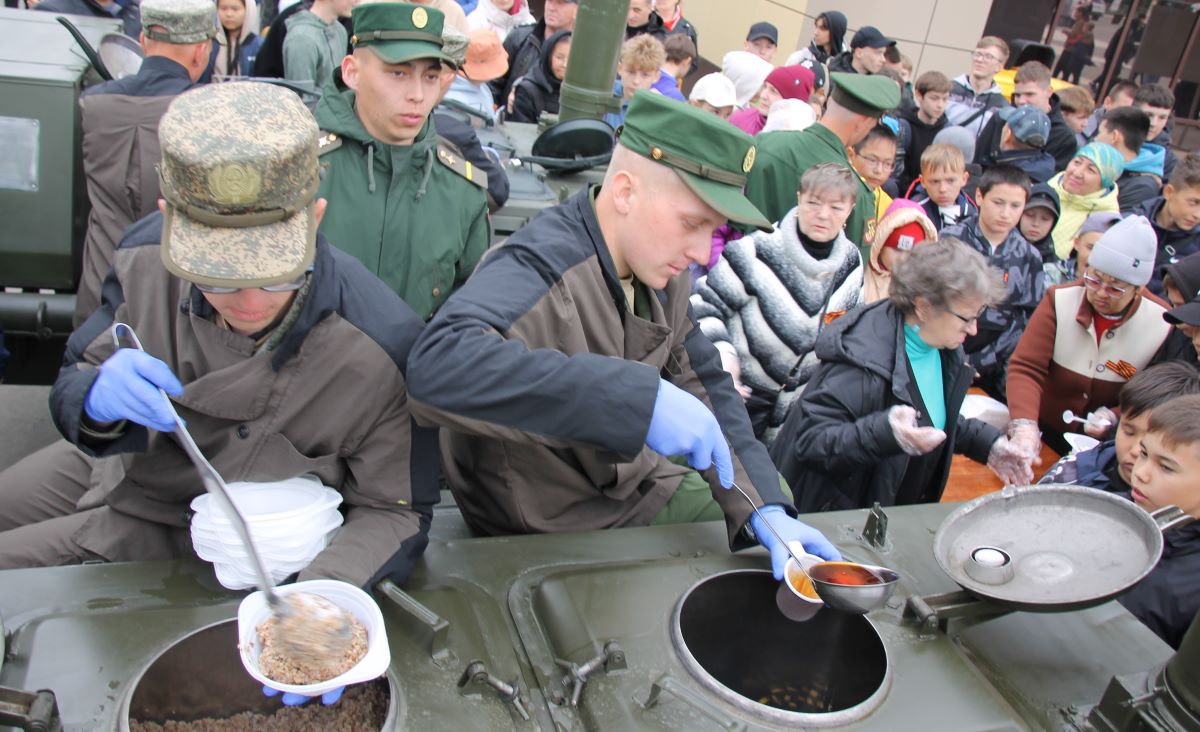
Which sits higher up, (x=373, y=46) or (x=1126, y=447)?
(x=373, y=46)

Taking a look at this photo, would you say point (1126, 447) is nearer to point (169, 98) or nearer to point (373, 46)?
point (373, 46)

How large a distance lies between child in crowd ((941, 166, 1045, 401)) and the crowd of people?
0.7 inches

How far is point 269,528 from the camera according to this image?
1648 mm

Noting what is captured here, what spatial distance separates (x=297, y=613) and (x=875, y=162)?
163 inches

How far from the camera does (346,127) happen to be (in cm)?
289

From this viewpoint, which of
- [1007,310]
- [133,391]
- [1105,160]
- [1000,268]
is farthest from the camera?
[1105,160]

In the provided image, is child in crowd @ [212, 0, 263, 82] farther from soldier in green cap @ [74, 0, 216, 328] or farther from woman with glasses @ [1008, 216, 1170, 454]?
woman with glasses @ [1008, 216, 1170, 454]

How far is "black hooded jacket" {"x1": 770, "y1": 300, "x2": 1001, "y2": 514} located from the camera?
9.47 ft

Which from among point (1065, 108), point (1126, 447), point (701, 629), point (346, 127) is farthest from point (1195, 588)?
point (1065, 108)

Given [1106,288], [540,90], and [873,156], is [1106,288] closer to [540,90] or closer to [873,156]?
[873,156]

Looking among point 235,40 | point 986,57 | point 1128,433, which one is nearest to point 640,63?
point 235,40

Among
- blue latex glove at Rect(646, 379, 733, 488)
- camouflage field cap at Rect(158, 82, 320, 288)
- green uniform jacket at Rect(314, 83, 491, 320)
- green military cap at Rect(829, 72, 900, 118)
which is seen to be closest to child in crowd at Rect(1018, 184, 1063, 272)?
green military cap at Rect(829, 72, 900, 118)

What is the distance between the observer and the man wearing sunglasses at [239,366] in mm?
1579

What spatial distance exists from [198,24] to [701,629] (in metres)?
2.82
